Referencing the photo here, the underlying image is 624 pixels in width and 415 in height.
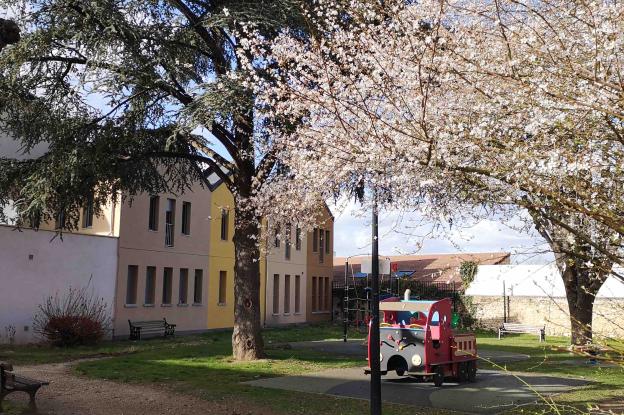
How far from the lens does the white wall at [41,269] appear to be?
21.4 meters

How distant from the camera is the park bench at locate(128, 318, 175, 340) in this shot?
84.1 feet

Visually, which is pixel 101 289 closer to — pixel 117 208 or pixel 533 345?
pixel 117 208

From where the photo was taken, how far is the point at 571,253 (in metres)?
5.02

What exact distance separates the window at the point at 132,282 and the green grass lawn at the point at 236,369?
3.34 m

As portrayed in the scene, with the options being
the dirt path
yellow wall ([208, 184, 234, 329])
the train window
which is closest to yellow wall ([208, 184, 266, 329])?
yellow wall ([208, 184, 234, 329])

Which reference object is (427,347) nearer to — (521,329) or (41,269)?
(41,269)

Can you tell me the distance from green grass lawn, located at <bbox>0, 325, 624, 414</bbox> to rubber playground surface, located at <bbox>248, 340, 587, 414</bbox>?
1.58ft

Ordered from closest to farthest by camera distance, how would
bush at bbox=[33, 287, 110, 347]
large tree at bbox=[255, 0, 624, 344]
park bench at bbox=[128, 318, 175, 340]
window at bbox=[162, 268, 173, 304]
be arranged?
large tree at bbox=[255, 0, 624, 344] < bush at bbox=[33, 287, 110, 347] < park bench at bbox=[128, 318, 175, 340] < window at bbox=[162, 268, 173, 304]

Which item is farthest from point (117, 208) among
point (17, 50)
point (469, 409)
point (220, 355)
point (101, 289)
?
point (469, 409)

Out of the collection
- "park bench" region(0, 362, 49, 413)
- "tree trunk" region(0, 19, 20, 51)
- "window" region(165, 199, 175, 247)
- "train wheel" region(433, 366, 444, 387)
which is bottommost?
"train wheel" region(433, 366, 444, 387)

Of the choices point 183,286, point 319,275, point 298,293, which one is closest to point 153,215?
point 183,286

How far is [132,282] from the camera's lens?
90.2 ft

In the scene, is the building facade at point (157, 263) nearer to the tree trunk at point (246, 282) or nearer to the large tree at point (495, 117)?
the tree trunk at point (246, 282)

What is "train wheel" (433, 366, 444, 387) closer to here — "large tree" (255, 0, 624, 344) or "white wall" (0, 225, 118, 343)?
"large tree" (255, 0, 624, 344)
